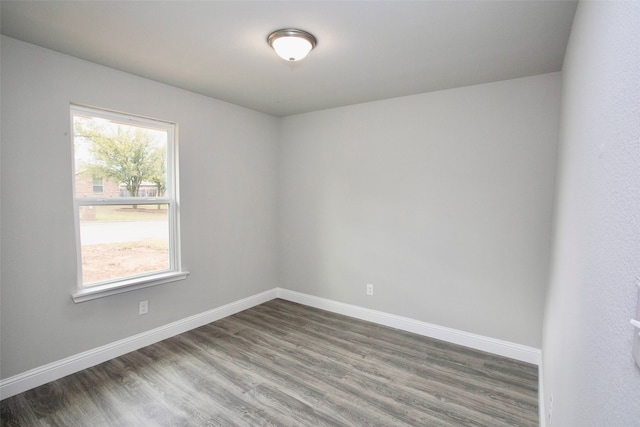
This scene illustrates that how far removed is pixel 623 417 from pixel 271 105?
375 cm

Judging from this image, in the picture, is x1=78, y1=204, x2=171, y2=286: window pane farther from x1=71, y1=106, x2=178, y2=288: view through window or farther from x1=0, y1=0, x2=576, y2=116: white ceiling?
x1=0, y1=0, x2=576, y2=116: white ceiling

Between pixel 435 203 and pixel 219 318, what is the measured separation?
2750mm

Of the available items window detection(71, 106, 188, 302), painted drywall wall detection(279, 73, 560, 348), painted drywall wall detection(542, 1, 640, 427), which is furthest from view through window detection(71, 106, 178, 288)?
painted drywall wall detection(542, 1, 640, 427)

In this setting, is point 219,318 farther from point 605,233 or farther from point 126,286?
point 605,233

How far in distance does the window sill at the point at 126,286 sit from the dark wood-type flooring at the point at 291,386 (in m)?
0.59

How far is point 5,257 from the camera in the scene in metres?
2.20

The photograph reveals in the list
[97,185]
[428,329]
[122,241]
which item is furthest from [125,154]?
[428,329]

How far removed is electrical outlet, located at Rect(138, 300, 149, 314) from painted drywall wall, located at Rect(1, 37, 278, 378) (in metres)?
0.05

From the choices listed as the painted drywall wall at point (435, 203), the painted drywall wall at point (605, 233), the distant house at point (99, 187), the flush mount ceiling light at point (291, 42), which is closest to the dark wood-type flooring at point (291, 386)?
the painted drywall wall at point (435, 203)

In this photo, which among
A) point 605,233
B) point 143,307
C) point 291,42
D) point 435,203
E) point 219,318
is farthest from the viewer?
point 219,318

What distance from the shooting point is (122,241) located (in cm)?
291

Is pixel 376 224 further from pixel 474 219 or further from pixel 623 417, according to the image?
pixel 623 417

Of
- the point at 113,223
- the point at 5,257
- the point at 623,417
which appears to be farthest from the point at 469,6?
the point at 5,257

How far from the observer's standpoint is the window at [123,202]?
2.63 metres
